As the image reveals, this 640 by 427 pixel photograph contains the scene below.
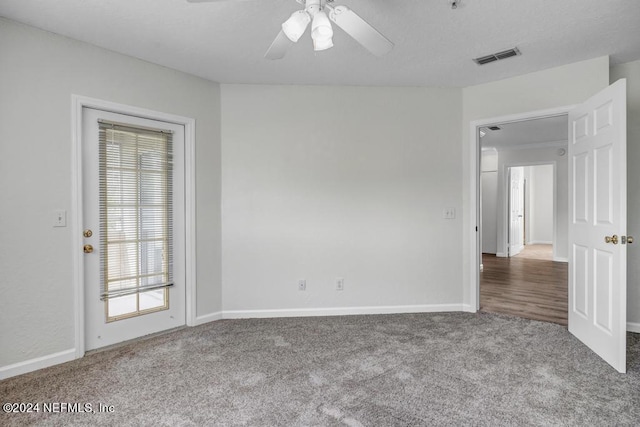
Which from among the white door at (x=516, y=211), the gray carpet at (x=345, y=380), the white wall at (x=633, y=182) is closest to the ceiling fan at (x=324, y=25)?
the gray carpet at (x=345, y=380)

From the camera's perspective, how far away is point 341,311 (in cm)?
370

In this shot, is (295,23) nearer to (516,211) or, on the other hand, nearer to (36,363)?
(36,363)

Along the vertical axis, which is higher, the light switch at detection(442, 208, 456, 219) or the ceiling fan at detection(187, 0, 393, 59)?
the ceiling fan at detection(187, 0, 393, 59)

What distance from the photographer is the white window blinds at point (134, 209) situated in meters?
2.90

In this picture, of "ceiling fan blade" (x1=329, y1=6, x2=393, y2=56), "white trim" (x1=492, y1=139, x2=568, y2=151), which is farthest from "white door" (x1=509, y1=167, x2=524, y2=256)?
"ceiling fan blade" (x1=329, y1=6, x2=393, y2=56)

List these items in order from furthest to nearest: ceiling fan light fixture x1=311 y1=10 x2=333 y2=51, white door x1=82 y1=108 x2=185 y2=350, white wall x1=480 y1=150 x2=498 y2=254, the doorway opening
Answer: white wall x1=480 y1=150 x2=498 y2=254
the doorway opening
white door x1=82 y1=108 x2=185 y2=350
ceiling fan light fixture x1=311 y1=10 x2=333 y2=51

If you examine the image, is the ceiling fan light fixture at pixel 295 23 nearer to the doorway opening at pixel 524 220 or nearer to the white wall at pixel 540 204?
the doorway opening at pixel 524 220

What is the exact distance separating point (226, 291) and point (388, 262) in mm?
1711

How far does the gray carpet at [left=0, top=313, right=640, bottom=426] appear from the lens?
6.23 ft

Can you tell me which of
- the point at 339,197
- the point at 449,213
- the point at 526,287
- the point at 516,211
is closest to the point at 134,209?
the point at 339,197

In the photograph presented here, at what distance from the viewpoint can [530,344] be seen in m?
2.85

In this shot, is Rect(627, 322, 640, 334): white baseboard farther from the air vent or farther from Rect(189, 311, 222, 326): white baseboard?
Rect(189, 311, 222, 326): white baseboard

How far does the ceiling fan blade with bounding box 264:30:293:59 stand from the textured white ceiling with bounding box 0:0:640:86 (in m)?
0.34

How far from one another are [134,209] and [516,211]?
8.77 m
